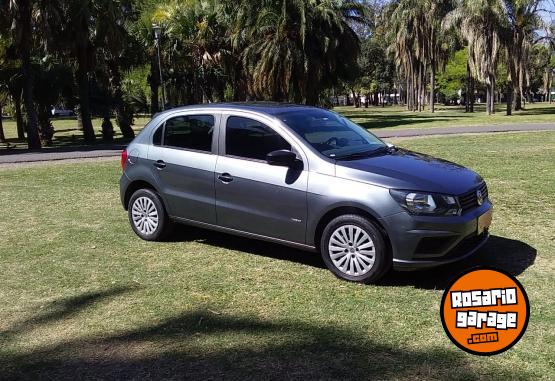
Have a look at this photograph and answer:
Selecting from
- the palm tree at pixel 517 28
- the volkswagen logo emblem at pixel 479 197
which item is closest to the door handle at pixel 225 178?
the volkswagen logo emblem at pixel 479 197

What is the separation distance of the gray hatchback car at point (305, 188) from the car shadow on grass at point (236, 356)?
1070 millimetres

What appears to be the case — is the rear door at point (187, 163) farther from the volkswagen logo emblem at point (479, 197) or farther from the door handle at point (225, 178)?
the volkswagen logo emblem at point (479, 197)

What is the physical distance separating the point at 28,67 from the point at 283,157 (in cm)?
2126

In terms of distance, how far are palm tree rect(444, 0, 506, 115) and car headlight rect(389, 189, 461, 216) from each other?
123 feet

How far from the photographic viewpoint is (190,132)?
657cm

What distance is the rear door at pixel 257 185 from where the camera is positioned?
5586 mm

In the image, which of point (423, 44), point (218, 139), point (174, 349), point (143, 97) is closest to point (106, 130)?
point (143, 97)

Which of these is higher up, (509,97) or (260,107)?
(509,97)

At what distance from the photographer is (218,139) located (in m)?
6.25

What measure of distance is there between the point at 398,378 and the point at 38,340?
2655 mm

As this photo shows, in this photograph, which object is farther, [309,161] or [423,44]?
[423,44]

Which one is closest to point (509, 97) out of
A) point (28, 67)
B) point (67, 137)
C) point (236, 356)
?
point (67, 137)

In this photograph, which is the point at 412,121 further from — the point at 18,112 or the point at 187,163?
the point at 187,163

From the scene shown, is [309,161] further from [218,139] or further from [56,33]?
[56,33]
